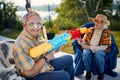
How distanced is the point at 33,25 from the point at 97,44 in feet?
6.63

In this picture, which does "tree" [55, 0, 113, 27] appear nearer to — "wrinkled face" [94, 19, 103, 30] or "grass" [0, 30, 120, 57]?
"grass" [0, 30, 120, 57]

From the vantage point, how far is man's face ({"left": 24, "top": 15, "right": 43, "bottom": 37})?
275cm

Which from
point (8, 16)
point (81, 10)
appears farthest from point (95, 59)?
point (8, 16)

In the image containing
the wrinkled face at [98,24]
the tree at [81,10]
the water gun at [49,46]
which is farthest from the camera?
the tree at [81,10]

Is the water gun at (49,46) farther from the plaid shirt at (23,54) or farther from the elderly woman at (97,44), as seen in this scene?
the elderly woman at (97,44)

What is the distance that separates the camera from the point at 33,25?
2750mm

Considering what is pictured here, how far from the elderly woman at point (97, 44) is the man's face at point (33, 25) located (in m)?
1.70

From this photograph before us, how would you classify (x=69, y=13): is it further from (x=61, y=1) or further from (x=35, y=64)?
(x=35, y=64)

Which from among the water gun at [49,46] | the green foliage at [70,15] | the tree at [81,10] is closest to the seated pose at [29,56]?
the water gun at [49,46]

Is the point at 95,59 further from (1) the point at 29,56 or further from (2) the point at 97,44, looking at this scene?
(1) the point at 29,56

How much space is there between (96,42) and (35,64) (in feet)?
6.84

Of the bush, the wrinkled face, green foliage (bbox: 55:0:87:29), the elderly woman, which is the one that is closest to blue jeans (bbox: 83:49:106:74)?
the elderly woman

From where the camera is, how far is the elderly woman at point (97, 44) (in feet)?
14.1

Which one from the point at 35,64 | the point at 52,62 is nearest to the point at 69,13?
the point at 52,62
